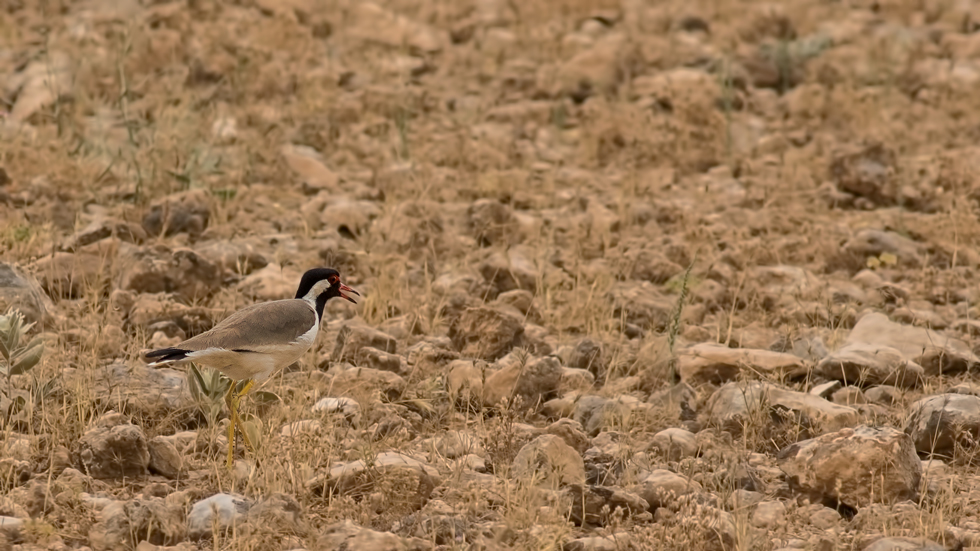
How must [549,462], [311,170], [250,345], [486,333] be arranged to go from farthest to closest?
1. [311,170]
2. [486,333]
3. [250,345]
4. [549,462]

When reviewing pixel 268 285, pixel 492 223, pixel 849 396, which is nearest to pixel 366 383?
pixel 268 285

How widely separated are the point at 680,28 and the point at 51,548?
26.3 feet

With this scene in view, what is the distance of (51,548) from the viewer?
12.6ft

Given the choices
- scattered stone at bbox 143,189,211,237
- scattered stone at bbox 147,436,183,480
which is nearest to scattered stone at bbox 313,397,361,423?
scattered stone at bbox 147,436,183,480

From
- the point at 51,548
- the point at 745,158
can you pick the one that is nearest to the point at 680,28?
the point at 745,158

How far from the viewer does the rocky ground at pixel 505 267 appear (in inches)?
167

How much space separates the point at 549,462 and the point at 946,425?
1.60 meters

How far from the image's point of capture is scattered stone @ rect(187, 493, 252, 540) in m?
3.91

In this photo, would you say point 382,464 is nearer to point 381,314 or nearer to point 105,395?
point 105,395

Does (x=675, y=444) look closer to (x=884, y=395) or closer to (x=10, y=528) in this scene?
(x=884, y=395)

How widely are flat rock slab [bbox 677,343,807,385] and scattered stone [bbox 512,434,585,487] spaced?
1.17m

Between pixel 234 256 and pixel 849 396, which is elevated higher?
pixel 234 256

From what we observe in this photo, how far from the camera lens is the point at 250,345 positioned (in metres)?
4.48

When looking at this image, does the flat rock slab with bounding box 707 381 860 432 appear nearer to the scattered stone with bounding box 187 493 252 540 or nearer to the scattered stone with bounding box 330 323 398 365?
the scattered stone with bounding box 330 323 398 365
